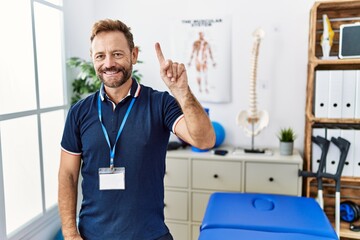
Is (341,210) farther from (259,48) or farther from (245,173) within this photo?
(259,48)

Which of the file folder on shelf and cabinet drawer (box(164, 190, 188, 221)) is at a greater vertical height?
the file folder on shelf

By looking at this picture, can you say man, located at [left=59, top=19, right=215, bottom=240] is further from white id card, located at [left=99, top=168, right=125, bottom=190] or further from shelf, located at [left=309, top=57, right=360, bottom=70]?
shelf, located at [left=309, top=57, right=360, bottom=70]

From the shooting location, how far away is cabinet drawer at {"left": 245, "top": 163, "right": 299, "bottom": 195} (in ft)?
7.50

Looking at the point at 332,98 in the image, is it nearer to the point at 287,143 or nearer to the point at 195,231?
the point at 287,143

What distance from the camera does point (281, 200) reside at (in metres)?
1.86

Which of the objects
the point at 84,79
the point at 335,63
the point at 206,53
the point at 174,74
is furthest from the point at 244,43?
the point at 174,74

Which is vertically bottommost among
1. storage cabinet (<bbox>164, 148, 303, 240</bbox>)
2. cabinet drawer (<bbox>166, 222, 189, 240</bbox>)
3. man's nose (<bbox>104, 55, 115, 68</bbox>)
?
cabinet drawer (<bbox>166, 222, 189, 240</bbox>)

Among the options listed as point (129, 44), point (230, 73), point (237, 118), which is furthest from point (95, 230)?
point (230, 73)

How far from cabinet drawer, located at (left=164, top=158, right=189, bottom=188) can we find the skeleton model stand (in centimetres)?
50

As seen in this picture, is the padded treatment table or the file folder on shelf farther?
the file folder on shelf

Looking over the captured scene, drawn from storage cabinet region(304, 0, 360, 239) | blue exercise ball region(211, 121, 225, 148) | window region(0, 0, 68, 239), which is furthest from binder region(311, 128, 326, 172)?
window region(0, 0, 68, 239)

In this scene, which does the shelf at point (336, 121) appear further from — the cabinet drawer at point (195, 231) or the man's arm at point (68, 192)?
the man's arm at point (68, 192)

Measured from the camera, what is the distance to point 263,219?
5.29 feet

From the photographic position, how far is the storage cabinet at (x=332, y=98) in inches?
87.1
